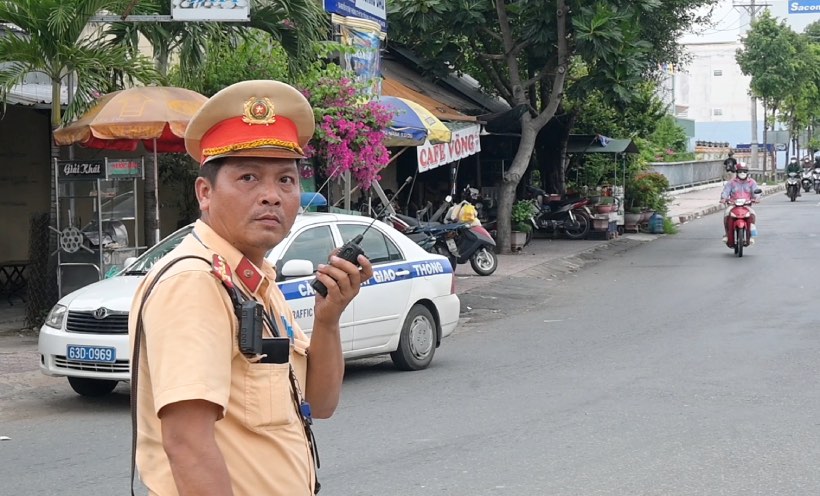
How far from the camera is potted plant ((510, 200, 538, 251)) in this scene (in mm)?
23547

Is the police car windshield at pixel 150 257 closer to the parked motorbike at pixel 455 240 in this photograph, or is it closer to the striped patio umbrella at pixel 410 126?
the striped patio umbrella at pixel 410 126

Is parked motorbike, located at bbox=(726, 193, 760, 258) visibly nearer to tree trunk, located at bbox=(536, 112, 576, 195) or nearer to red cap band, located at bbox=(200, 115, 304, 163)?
tree trunk, located at bbox=(536, 112, 576, 195)

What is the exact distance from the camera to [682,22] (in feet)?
89.6

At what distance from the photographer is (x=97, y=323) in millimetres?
8852

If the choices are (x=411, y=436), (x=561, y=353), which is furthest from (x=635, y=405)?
(x=561, y=353)

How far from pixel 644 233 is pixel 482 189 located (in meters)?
5.41

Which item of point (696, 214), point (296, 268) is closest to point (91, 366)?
point (296, 268)

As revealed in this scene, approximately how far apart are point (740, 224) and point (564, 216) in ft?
17.3

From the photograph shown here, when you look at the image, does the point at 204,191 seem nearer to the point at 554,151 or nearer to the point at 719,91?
the point at 554,151

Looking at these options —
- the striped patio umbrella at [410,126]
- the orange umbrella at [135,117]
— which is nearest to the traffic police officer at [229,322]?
the orange umbrella at [135,117]

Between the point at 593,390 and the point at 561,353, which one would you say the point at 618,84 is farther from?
the point at 593,390

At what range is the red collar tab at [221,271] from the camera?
94.7 inches

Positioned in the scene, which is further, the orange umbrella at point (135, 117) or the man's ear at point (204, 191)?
the orange umbrella at point (135, 117)

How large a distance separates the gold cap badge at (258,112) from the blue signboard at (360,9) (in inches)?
503
